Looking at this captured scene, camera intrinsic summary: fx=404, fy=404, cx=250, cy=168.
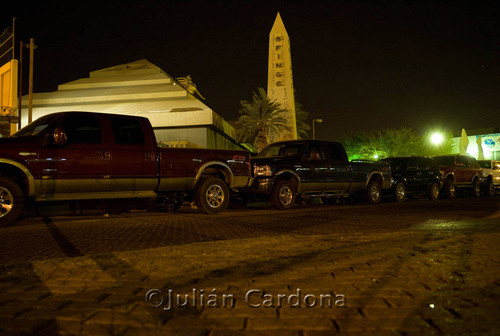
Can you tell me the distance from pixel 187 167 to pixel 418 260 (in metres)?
5.97

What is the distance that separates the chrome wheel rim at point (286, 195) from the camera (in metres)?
11.5

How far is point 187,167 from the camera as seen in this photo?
933cm

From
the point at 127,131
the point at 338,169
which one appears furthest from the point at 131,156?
the point at 338,169

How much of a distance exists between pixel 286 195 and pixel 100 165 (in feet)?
17.6

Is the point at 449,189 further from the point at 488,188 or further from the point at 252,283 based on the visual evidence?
the point at 252,283

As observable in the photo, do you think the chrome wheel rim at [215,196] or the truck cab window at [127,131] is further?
the chrome wheel rim at [215,196]

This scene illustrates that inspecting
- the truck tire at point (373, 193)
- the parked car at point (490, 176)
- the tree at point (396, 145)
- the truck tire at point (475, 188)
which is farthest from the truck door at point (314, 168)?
the tree at point (396, 145)

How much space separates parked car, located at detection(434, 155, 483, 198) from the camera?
719 inches

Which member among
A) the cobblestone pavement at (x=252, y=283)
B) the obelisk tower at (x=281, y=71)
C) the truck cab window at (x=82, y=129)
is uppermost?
the obelisk tower at (x=281, y=71)

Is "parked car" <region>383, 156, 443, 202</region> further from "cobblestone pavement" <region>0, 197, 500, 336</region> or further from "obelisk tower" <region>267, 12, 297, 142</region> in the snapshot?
"obelisk tower" <region>267, 12, 297, 142</region>

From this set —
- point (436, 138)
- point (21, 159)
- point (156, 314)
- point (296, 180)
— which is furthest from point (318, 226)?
point (436, 138)

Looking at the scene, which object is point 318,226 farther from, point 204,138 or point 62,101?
point 62,101

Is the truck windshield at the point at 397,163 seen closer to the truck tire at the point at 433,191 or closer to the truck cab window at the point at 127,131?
the truck tire at the point at 433,191

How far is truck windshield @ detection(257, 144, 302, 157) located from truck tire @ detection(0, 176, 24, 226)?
7049 mm
